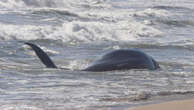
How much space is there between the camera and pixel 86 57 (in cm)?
1311

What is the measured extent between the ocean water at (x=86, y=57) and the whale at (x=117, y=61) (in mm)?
171

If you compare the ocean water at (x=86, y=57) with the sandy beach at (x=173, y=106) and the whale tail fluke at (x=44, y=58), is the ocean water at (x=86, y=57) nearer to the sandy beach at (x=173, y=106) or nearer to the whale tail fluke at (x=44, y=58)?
the whale tail fluke at (x=44, y=58)

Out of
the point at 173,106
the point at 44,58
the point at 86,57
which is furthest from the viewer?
the point at 86,57

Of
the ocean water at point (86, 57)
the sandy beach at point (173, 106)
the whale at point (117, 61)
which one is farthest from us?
the whale at point (117, 61)

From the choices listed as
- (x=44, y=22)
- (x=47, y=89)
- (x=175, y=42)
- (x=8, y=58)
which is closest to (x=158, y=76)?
(x=47, y=89)

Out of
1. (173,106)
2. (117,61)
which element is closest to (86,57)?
(117,61)

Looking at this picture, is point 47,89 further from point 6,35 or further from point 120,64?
point 6,35

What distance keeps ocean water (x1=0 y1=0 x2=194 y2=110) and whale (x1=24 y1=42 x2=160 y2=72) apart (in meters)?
0.17

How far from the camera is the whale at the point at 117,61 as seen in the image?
35.8ft

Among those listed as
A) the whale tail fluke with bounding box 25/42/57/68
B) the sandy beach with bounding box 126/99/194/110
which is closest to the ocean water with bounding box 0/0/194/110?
the whale tail fluke with bounding box 25/42/57/68

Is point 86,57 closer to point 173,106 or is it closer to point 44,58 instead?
point 44,58

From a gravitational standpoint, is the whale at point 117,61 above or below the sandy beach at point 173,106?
below

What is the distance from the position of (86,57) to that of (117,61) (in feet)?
6.95

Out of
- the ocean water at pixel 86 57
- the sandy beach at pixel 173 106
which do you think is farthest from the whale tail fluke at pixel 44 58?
the sandy beach at pixel 173 106
